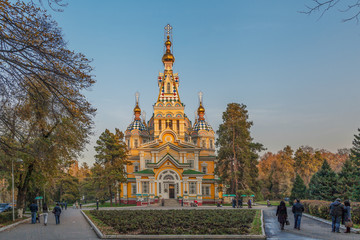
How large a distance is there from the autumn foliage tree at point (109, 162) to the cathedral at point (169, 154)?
3610 millimetres

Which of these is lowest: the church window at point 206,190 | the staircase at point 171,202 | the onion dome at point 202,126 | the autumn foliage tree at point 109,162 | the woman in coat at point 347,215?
the staircase at point 171,202

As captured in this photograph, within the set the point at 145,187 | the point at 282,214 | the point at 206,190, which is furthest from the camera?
the point at 206,190

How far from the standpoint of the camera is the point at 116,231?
16.8m

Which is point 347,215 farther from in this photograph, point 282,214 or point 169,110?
point 169,110

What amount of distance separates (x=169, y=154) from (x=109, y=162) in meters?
8.50

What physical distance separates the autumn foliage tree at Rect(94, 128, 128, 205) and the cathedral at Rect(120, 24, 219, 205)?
11.8 ft

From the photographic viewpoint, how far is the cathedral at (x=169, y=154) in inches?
2013

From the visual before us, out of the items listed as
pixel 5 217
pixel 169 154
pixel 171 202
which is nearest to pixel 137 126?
pixel 169 154

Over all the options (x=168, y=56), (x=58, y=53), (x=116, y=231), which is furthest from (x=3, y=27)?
(x=168, y=56)

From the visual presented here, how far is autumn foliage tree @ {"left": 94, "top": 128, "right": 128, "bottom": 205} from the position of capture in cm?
4775

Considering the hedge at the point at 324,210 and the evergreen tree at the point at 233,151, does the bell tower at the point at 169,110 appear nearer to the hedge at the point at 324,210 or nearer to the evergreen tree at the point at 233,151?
the evergreen tree at the point at 233,151

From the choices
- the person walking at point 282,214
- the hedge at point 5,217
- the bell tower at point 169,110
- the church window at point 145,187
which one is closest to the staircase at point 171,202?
the church window at point 145,187

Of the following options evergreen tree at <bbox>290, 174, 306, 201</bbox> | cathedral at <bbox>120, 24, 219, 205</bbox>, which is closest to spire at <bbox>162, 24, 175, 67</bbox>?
cathedral at <bbox>120, 24, 219, 205</bbox>

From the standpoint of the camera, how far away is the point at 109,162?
162 ft
